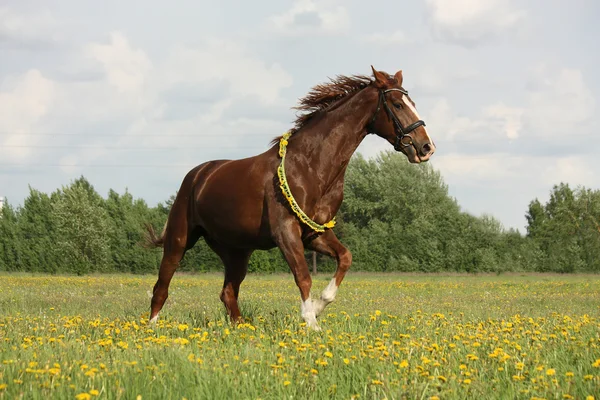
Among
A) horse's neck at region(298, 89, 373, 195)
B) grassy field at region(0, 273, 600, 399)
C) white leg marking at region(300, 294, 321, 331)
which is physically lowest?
grassy field at region(0, 273, 600, 399)

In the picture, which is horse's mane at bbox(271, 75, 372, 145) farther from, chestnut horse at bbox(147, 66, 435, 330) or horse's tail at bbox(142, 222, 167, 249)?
horse's tail at bbox(142, 222, 167, 249)

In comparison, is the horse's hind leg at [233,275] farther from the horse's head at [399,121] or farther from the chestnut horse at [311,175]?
the horse's head at [399,121]

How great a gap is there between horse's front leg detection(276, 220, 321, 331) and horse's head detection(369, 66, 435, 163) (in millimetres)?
1619

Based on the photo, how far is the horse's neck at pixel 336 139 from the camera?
924 centimetres

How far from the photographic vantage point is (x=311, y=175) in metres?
9.22

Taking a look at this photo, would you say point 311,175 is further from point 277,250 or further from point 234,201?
point 277,250

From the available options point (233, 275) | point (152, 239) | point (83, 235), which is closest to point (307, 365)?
point (233, 275)

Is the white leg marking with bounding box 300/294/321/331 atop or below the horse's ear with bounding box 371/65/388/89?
below

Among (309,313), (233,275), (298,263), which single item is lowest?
(309,313)

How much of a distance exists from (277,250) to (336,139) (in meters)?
40.2

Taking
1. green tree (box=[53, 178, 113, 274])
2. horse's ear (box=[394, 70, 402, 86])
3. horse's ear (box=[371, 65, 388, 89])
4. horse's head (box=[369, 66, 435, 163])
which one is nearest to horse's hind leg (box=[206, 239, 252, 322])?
horse's head (box=[369, 66, 435, 163])

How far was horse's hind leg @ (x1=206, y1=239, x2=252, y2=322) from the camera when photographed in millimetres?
10516

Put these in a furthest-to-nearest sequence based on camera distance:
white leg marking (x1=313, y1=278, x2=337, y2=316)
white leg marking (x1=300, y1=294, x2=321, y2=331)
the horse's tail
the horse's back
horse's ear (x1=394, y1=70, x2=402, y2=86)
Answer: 1. the horse's tail
2. the horse's back
3. horse's ear (x1=394, y1=70, x2=402, y2=86)
4. white leg marking (x1=313, y1=278, x2=337, y2=316)
5. white leg marking (x1=300, y1=294, x2=321, y2=331)

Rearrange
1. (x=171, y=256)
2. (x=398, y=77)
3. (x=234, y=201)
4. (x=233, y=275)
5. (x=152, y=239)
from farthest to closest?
1. (x=152, y=239)
2. (x=171, y=256)
3. (x=233, y=275)
4. (x=234, y=201)
5. (x=398, y=77)
